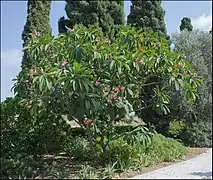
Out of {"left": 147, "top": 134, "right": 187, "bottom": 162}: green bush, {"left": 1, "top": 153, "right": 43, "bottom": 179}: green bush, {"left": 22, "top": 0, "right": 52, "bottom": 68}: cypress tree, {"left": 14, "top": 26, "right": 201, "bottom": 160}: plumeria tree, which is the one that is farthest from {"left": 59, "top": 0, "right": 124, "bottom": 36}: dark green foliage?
{"left": 1, "top": 153, "right": 43, "bottom": 179}: green bush

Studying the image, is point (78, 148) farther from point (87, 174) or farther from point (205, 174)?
point (205, 174)

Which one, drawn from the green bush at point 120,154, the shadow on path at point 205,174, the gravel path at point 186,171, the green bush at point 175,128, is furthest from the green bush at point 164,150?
the green bush at point 175,128

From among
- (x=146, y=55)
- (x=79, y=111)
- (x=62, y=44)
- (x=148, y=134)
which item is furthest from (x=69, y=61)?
(x=148, y=134)

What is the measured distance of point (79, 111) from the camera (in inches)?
227

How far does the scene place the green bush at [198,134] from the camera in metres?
12.0

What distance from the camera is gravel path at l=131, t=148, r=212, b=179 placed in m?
6.56

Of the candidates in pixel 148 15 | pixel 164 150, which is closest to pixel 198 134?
pixel 164 150

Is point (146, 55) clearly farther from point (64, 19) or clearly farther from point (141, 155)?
point (64, 19)

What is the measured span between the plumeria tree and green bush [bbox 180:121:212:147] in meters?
5.57

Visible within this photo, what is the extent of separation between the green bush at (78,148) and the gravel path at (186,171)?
182 cm

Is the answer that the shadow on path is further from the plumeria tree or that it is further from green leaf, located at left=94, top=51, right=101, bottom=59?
green leaf, located at left=94, top=51, right=101, bottom=59

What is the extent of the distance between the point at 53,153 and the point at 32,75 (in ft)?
11.7

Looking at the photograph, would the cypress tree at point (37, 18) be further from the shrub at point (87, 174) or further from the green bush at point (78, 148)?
the shrub at point (87, 174)

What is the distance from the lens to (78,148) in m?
8.33
